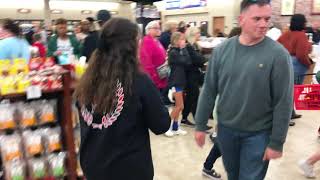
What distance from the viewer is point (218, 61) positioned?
6.95ft

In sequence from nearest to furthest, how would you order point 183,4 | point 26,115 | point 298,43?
point 26,115 → point 298,43 → point 183,4

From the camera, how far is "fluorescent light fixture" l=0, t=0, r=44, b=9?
563 inches

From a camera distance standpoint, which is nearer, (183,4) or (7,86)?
(7,86)

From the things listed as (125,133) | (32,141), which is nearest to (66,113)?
(32,141)

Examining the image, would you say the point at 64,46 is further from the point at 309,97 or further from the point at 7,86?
the point at 309,97

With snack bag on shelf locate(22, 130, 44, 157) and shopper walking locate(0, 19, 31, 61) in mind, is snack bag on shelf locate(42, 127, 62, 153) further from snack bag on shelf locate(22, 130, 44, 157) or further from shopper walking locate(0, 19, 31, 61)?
shopper walking locate(0, 19, 31, 61)

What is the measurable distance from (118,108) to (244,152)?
0.85m

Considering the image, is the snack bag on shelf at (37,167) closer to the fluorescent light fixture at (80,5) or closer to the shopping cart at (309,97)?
the shopping cart at (309,97)

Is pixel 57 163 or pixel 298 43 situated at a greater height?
pixel 298 43

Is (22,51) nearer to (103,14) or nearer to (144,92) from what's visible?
(103,14)

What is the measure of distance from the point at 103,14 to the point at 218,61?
2705 millimetres

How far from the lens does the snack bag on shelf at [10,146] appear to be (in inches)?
106

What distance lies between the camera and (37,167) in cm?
277

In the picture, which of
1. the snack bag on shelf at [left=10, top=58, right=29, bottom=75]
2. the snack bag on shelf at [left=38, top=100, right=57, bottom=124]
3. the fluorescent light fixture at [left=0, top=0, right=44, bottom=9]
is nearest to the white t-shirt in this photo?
the snack bag on shelf at [left=10, top=58, right=29, bottom=75]
